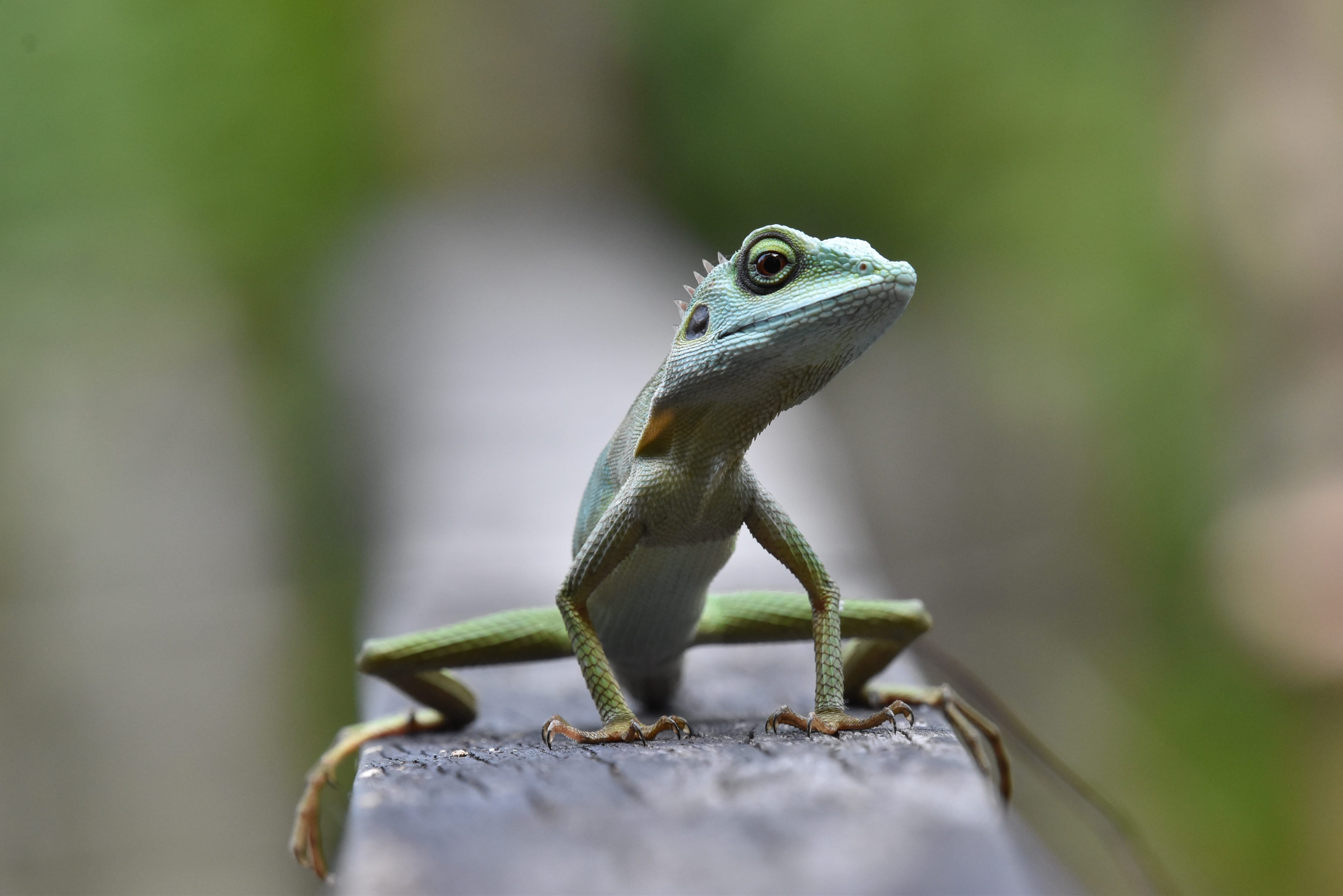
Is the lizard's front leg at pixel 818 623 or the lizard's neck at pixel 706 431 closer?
the lizard's front leg at pixel 818 623

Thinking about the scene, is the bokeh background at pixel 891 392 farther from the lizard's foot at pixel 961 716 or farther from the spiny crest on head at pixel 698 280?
the spiny crest on head at pixel 698 280

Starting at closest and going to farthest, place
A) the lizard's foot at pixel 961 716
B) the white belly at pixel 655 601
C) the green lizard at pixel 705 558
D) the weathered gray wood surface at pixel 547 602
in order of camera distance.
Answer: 1. the weathered gray wood surface at pixel 547 602
2. the green lizard at pixel 705 558
3. the white belly at pixel 655 601
4. the lizard's foot at pixel 961 716

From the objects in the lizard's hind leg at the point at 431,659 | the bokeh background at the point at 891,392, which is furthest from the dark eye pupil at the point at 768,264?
the bokeh background at the point at 891,392

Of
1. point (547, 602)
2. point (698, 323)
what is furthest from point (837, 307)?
point (547, 602)

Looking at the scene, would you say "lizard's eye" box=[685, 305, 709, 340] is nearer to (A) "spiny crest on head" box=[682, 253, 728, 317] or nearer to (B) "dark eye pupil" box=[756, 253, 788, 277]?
(A) "spiny crest on head" box=[682, 253, 728, 317]

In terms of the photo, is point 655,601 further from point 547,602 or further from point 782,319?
point 547,602
